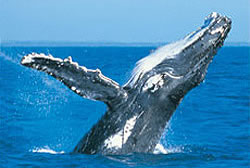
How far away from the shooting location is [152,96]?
800 cm

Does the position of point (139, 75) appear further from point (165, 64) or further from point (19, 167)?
point (19, 167)

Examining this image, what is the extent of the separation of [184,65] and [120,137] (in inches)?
57.4

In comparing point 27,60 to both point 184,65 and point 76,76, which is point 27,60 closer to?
point 76,76

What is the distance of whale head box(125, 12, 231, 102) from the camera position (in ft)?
26.1

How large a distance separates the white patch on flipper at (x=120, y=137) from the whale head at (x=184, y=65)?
586 millimetres

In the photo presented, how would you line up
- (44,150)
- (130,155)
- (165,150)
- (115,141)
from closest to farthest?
(130,155), (115,141), (165,150), (44,150)

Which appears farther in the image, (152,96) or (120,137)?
(152,96)

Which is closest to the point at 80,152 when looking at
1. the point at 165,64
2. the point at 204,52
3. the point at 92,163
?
the point at 92,163

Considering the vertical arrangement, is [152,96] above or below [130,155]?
above

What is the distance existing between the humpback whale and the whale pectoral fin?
0.35 feet

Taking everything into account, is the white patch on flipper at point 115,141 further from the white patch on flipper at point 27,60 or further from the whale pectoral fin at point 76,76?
the white patch on flipper at point 27,60

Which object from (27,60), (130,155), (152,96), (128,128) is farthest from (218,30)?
(27,60)

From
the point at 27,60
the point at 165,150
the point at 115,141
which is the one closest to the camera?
the point at 27,60

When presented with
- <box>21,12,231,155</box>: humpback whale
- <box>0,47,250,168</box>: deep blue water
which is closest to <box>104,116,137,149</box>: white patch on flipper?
<box>21,12,231,155</box>: humpback whale
